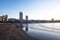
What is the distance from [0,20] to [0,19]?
1041 mm

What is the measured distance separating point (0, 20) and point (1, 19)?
1.45 m

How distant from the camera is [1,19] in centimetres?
11512

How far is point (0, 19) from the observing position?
115000 mm

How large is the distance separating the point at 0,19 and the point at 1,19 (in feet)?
3.33
